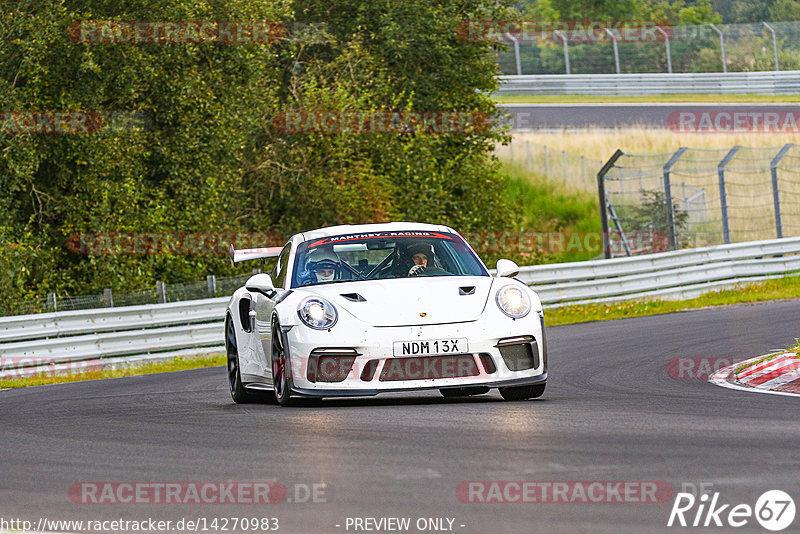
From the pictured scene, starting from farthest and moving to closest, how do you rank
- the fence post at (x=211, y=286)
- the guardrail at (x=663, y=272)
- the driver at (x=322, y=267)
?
1. the guardrail at (x=663, y=272)
2. the fence post at (x=211, y=286)
3. the driver at (x=322, y=267)

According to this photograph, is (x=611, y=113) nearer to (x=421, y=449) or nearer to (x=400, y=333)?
(x=400, y=333)

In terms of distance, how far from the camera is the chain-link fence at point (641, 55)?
47062 mm

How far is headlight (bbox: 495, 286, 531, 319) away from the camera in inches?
370

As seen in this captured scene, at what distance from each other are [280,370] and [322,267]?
3.25 ft

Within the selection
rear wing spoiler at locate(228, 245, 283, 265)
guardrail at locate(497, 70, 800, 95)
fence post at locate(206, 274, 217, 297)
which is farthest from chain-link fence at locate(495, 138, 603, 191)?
rear wing spoiler at locate(228, 245, 283, 265)

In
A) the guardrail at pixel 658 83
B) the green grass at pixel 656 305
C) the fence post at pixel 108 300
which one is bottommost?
the green grass at pixel 656 305

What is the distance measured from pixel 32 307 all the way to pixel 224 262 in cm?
802

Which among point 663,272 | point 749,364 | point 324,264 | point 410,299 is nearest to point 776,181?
point 663,272

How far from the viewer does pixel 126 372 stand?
60.0 ft

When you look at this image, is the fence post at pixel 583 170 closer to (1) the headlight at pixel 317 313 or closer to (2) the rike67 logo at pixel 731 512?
(1) the headlight at pixel 317 313

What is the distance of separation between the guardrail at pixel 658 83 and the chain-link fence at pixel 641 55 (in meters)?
0.66

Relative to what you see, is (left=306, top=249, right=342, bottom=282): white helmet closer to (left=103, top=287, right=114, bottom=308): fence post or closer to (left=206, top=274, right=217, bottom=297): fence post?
(left=103, top=287, right=114, bottom=308): fence post

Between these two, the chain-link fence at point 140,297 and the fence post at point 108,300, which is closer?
the fence post at point 108,300

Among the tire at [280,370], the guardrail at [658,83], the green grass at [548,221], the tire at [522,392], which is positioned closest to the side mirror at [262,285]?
the tire at [280,370]
